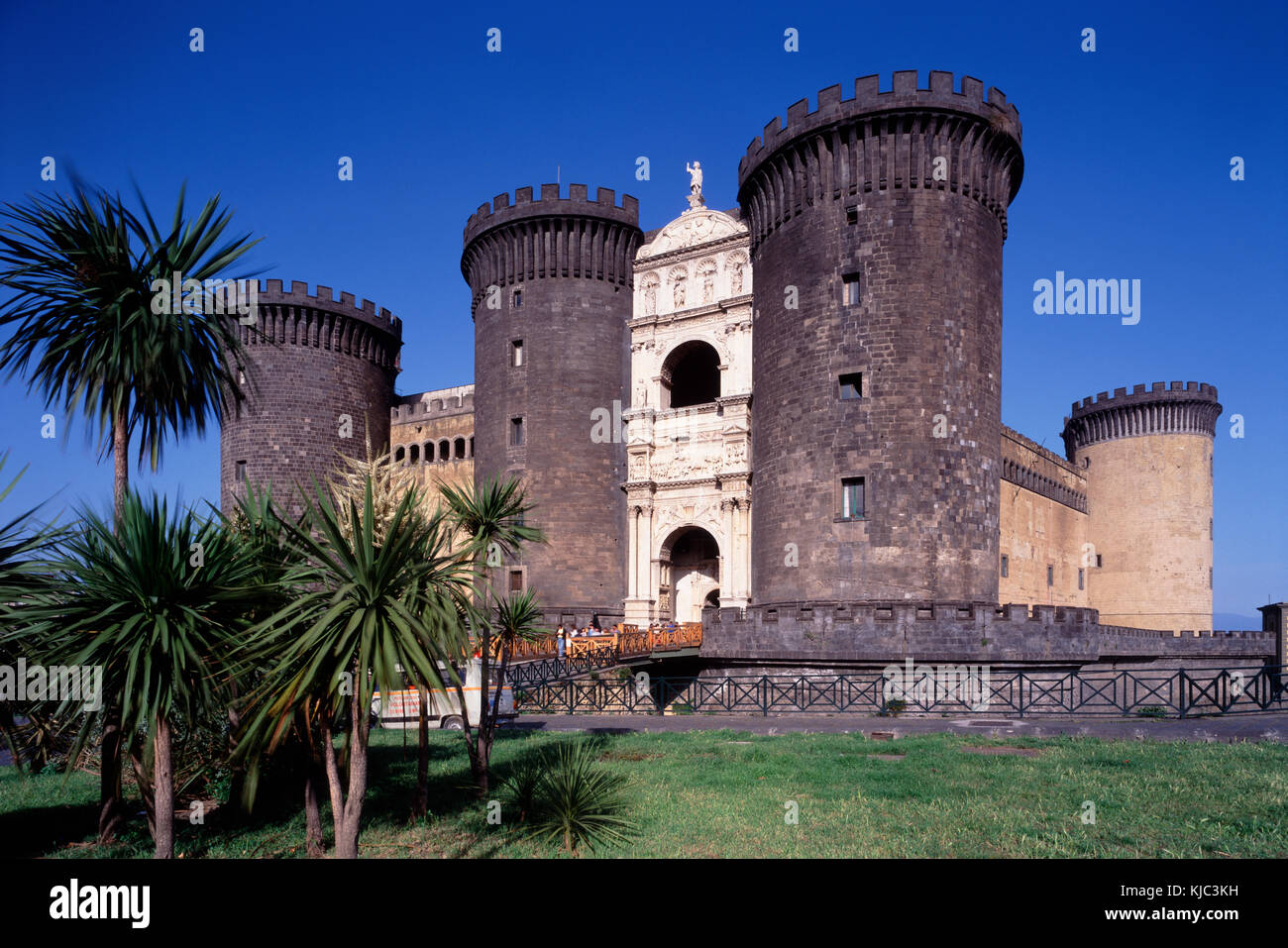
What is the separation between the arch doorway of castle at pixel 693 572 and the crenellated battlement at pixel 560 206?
14.8 metres

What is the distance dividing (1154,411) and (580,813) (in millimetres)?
51724

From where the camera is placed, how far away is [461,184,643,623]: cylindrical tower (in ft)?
118

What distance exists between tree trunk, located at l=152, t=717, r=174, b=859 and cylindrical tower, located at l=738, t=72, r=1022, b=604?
2108 cm

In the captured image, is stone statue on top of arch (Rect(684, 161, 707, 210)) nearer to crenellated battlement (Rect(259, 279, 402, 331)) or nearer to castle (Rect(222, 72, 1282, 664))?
castle (Rect(222, 72, 1282, 664))

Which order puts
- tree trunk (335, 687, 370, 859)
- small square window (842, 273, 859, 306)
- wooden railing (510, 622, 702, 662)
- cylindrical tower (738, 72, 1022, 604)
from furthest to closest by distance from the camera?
small square window (842, 273, 859, 306) → wooden railing (510, 622, 702, 662) → cylindrical tower (738, 72, 1022, 604) → tree trunk (335, 687, 370, 859)

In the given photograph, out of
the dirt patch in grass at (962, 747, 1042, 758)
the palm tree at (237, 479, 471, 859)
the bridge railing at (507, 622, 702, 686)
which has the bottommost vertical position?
the bridge railing at (507, 622, 702, 686)

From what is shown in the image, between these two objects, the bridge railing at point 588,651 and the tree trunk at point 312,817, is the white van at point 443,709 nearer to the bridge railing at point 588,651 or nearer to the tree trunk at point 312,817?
the bridge railing at point 588,651

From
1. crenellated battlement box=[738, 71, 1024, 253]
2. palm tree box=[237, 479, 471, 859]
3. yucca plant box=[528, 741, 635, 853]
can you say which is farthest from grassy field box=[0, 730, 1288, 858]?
crenellated battlement box=[738, 71, 1024, 253]

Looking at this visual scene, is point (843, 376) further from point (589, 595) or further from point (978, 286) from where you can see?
point (589, 595)

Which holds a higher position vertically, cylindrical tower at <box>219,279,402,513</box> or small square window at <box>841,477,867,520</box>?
cylindrical tower at <box>219,279,402,513</box>

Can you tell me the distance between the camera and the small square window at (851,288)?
27.4 m

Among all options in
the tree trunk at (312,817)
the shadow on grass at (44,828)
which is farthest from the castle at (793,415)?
the tree trunk at (312,817)
